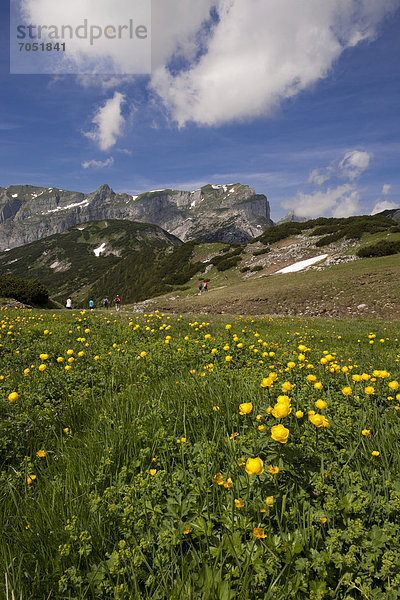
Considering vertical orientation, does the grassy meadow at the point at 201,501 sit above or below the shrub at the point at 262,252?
below

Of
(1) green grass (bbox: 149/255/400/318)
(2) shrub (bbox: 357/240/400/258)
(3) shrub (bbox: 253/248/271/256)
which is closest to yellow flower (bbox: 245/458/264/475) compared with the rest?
(1) green grass (bbox: 149/255/400/318)

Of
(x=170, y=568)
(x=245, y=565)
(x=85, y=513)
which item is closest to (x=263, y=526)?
(x=245, y=565)

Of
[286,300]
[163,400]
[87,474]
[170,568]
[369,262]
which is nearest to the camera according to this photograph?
[170,568]

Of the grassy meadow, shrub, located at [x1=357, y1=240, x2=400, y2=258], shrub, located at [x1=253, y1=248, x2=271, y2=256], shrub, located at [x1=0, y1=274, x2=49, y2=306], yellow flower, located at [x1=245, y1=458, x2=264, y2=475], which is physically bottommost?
the grassy meadow

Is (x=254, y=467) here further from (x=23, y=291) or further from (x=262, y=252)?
(x=262, y=252)

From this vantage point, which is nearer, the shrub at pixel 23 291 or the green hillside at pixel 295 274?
the green hillside at pixel 295 274

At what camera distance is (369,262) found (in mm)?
28797

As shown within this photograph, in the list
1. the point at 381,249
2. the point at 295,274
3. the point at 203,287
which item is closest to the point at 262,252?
the point at 203,287

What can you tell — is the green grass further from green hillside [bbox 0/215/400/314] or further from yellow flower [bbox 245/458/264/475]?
yellow flower [bbox 245/458/264/475]

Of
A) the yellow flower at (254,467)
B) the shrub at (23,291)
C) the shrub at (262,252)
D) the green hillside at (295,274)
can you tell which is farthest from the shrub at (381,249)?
the shrub at (23,291)

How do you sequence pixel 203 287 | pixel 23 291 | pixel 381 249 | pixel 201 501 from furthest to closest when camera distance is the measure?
pixel 203 287 → pixel 381 249 → pixel 23 291 → pixel 201 501

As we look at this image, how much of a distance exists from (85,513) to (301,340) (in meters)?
7.17

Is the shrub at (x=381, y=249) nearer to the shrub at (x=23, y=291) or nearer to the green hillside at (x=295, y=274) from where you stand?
the green hillside at (x=295, y=274)

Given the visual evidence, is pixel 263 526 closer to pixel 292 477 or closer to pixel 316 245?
pixel 292 477
